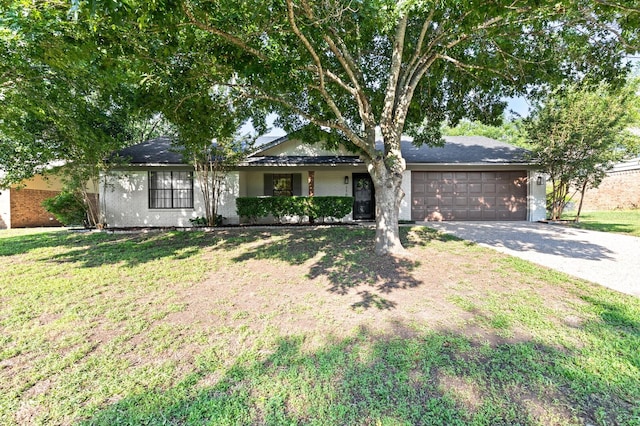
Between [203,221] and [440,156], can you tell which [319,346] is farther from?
[440,156]

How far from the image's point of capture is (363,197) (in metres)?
13.1

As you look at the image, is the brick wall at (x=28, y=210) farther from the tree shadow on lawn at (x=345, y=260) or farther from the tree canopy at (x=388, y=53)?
the tree canopy at (x=388, y=53)

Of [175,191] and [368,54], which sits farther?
[175,191]

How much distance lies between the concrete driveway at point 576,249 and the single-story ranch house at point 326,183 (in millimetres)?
2968

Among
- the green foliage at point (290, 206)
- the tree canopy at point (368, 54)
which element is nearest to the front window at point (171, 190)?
the green foliage at point (290, 206)

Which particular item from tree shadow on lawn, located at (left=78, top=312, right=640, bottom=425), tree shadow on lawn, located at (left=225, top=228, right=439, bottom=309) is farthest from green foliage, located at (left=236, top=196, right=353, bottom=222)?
tree shadow on lawn, located at (left=78, top=312, right=640, bottom=425)

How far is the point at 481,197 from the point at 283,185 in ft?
29.7

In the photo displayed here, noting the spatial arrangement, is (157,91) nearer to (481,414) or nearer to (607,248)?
(481,414)

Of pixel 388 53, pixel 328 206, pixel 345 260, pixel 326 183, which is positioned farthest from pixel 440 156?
pixel 345 260

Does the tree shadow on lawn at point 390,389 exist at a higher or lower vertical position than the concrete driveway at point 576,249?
lower

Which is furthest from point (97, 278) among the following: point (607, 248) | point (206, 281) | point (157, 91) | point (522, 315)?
point (607, 248)

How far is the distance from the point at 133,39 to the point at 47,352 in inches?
193

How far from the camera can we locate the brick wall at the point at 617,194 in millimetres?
16766

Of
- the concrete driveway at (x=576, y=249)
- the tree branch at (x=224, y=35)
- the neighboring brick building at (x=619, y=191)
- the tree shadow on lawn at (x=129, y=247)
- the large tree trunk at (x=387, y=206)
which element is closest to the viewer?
the tree branch at (x=224, y=35)
